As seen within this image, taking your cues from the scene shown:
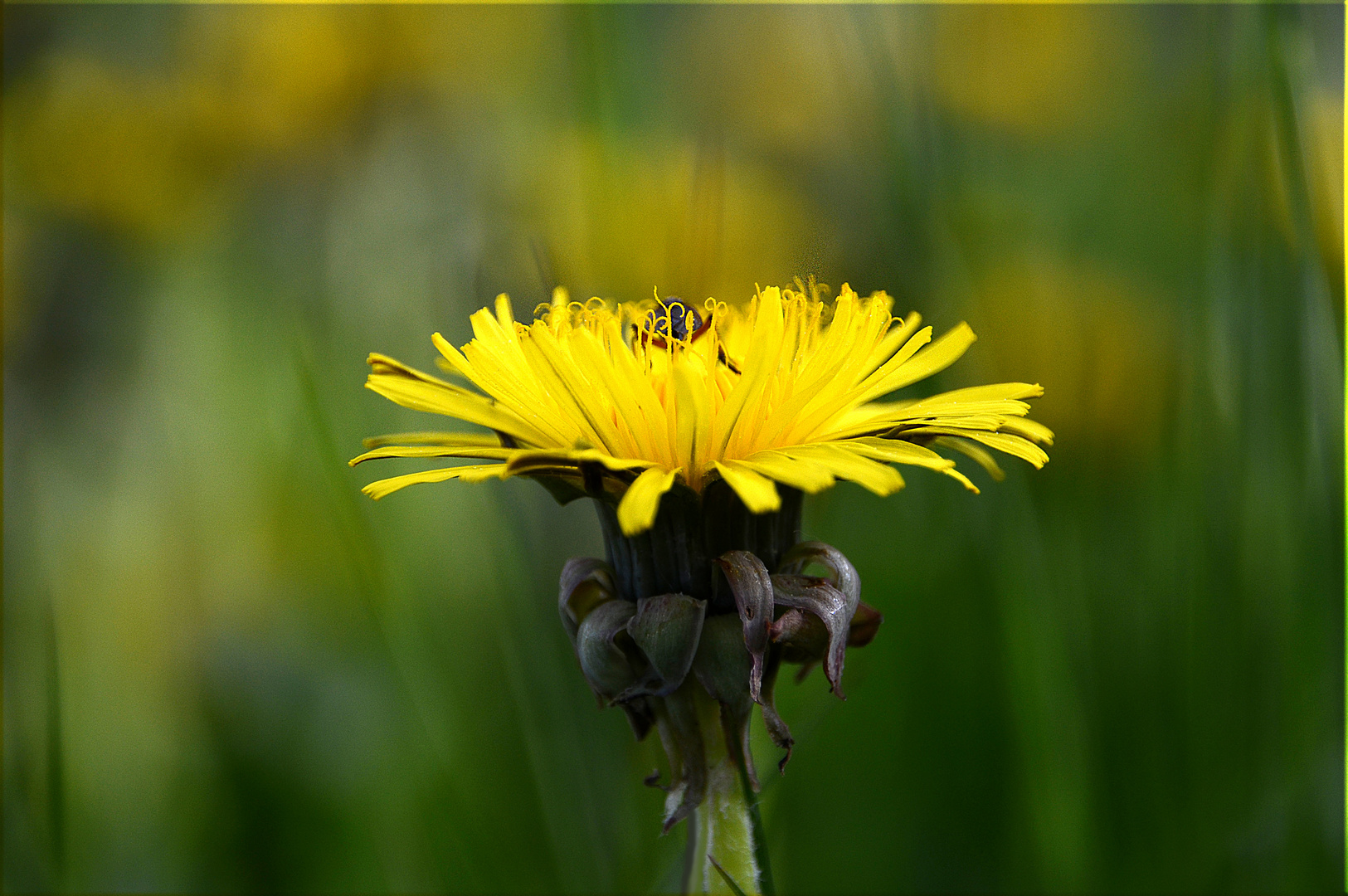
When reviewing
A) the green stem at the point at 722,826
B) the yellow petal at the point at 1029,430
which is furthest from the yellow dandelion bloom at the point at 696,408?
the green stem at the point at 722,826

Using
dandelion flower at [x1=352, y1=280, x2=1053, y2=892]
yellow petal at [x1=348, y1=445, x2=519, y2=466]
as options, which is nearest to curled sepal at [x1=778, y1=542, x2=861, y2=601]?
dandelion flower at [x1=352, y1=280, x2=1053, y2=892]

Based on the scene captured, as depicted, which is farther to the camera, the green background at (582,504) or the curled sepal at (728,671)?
the green background at (582,504)

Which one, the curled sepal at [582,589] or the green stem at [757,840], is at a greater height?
the curled sepal at [582,589]

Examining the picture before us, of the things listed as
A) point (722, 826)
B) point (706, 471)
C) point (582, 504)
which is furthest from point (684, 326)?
point (582, 504)

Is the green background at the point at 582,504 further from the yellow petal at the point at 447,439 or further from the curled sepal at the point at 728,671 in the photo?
the curled sepal at the point at 728,671

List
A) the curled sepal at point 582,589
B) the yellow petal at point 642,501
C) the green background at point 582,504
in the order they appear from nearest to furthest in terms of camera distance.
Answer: the yellow petal at point 642,501, the curled sepal at point 582,589, the green background at point 582,504

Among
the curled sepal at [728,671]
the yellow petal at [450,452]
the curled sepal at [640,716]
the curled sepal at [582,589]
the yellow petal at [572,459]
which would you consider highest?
the yellow petal at [450,452]

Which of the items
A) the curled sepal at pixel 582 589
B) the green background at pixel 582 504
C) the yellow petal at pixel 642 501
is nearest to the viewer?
the yellow petal at pixel 642 501

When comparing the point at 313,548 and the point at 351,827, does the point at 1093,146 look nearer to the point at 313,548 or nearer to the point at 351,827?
the point at 313,548
